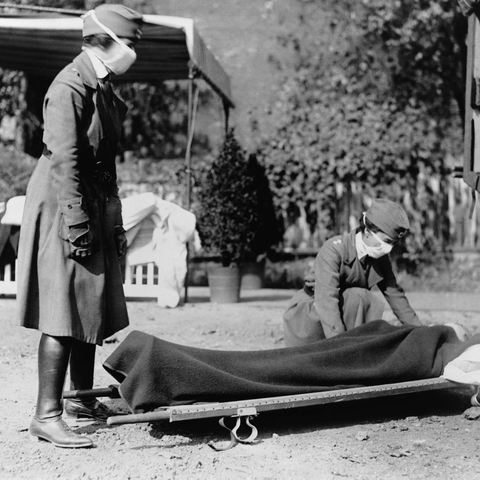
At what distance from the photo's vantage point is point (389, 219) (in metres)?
4.77

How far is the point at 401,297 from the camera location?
5133 millimetres

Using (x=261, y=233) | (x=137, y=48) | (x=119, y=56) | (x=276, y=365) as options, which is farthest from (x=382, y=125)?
(x=119, y=56)

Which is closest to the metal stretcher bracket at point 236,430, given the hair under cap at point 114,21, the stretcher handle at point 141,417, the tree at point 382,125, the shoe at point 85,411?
the stretcher handle at point 141,417

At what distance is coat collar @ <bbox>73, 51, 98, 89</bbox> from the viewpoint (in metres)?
3.55

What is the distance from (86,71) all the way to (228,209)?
17.7ft

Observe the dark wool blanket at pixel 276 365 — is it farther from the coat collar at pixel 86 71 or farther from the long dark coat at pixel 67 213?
the coat collar at pixel 86 71

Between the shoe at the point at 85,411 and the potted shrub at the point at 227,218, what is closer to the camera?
the shoe at the point at 85,411

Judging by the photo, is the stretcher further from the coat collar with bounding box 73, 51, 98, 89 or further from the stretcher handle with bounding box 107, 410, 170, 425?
the coat collar with bounding box 73, 51, 98, 89

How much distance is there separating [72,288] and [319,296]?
195 cm

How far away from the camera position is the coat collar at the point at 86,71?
355 centimetres

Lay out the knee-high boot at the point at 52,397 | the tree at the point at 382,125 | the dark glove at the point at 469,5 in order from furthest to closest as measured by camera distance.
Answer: the tree at the point at 382,125 < the dark glove at the point at 469,5 < the knee-high boot at the point at 52,397

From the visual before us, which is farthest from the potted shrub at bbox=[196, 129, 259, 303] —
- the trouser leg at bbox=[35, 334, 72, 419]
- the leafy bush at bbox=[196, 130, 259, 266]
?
the trouser leg at bbox=[35, 334, 72, 419]

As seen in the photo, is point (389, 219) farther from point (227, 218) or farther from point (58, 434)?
point (227, 218)

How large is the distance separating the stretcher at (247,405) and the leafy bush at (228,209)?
4.93m
